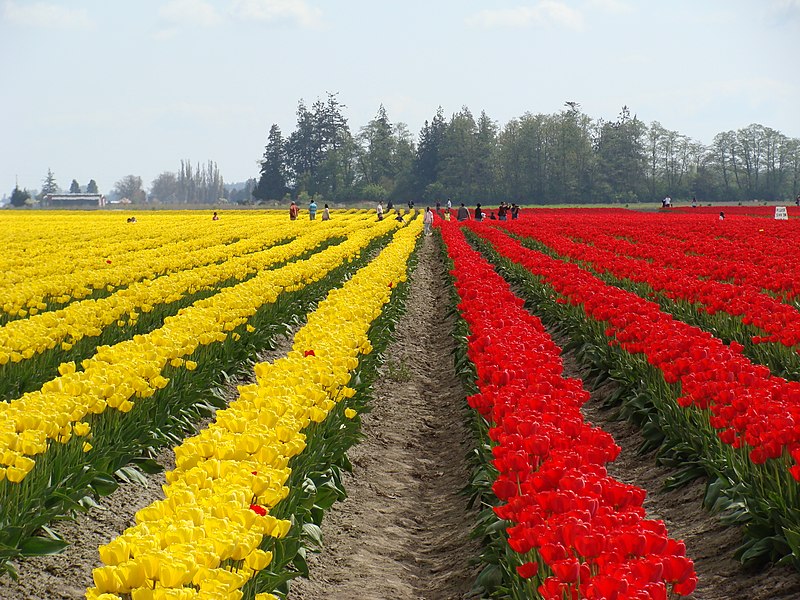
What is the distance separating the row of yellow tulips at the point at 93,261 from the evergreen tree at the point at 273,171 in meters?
86.4

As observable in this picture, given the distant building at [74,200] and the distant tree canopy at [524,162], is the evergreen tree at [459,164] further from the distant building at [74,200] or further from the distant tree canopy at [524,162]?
the distant building at [74,200]

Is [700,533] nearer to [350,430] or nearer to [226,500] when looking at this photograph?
[350,430]

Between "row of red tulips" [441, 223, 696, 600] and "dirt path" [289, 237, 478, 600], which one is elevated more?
"row of red tulips" [441, 223, 696, 600]

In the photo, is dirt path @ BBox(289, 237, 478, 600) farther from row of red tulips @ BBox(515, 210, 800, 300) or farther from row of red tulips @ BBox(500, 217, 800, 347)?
row of red tulips @ BBox(515, 210, 800, 300)

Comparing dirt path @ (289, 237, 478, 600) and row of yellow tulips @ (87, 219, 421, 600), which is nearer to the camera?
row of yellow tulips @ (87, 219, 421, 600)

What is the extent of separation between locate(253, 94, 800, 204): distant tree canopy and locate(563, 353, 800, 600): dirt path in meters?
104

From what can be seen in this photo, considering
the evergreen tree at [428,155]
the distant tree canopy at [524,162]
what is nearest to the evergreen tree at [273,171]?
the distant tree canopy at [524,162]

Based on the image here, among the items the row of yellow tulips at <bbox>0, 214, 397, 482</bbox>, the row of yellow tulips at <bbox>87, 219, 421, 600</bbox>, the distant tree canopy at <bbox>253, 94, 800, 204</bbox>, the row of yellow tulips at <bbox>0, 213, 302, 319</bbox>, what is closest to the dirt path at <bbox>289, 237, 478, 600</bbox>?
the row of yellow tulips at <bbox>87, 219, 421, 600</bbox>

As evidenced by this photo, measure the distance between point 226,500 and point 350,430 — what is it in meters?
3.61

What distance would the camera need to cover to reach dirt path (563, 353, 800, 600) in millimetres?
5051

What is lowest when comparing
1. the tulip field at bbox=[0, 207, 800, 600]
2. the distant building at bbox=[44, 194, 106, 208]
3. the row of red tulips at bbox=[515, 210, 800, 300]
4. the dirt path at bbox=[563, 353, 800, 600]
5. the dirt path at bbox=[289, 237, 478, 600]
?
the dirt path at bbox=[289, 237, 478, 600]

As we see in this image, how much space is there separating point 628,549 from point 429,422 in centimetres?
661

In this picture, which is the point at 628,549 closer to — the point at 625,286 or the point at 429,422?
the point at 429,422

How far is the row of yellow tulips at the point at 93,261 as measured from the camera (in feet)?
45.5
